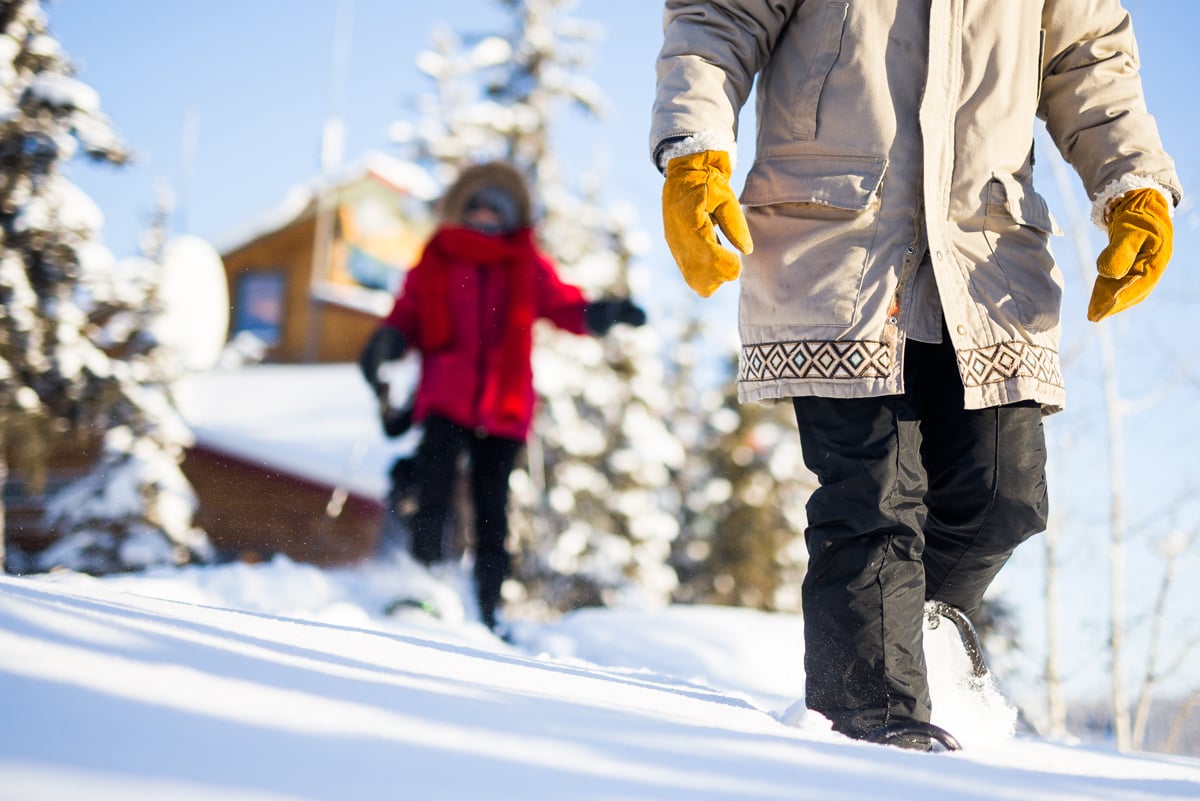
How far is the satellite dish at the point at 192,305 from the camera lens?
29.9ft

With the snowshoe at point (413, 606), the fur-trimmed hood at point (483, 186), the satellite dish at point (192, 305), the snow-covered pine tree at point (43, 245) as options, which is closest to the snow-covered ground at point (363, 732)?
the snowshoe at point (413, 606)

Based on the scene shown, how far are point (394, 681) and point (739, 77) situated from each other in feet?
4.36

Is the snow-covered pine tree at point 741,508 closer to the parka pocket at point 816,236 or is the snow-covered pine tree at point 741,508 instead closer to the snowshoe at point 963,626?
the snowshoe at point 963,626

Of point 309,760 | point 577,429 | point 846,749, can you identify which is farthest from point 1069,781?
point 577,429

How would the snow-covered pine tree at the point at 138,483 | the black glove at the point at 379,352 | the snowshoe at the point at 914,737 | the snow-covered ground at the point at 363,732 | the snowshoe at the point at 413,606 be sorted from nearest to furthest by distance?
the snow-covered ground at the point at 363,732, the snowshoe at the point at 914,737, the snowshoe at the point at 413,606, the black glove at the point at 379,352, the snow-covered pine tree at the point at 138,483

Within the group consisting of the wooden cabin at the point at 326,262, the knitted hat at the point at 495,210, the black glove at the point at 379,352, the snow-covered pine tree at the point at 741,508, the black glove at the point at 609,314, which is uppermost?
the wooden cabin at the point at 326,262

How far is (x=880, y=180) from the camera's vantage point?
1805mm

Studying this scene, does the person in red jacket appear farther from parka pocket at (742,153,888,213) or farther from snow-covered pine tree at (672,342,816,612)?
snow-covered pine tree at (672,342,816,612)

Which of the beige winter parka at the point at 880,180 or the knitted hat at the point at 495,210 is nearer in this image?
the beige winter parka at the point at 880,180

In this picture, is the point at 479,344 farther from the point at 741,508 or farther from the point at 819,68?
the point at 741,508

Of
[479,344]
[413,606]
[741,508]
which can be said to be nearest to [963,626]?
[413,606]

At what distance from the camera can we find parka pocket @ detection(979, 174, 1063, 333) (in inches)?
72.7

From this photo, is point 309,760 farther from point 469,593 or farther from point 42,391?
point 42,391

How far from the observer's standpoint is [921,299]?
6.01 feet
